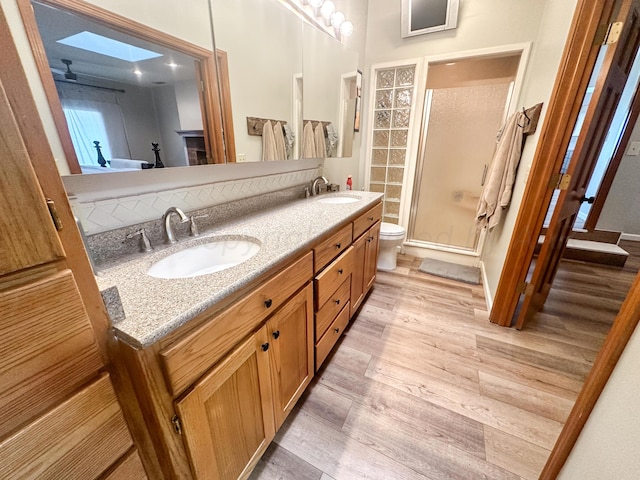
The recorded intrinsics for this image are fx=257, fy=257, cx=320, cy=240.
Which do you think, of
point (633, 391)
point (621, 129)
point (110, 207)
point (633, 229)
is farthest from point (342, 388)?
point (633, 229)

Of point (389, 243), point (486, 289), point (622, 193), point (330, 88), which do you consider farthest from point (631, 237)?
point (330, 88)

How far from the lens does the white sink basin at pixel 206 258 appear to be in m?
0.97

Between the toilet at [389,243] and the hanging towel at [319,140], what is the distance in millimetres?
973

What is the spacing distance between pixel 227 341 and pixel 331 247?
686 mm

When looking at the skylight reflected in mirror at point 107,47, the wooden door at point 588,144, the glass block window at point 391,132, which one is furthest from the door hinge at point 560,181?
the skylight reflected in mirror at point 107,47

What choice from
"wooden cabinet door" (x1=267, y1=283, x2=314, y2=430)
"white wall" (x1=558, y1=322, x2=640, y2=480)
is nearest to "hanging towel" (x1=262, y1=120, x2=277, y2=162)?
"wooden cabinet door" (x1=267, y1=283, x2=314, y2=430)

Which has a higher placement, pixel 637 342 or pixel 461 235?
pixel 637 342

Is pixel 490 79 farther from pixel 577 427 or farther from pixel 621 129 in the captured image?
pixel 577 427

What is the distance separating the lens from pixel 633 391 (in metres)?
0.57

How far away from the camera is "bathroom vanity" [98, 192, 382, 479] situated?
58cm

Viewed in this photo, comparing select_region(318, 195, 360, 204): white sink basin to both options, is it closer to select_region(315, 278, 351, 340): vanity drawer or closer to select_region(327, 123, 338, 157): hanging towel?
select_region(327, 123, 338, 157): hanging towel

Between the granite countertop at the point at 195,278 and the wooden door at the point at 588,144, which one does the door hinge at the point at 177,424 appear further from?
the wooden door at the point at 588,144

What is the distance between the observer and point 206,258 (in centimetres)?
110

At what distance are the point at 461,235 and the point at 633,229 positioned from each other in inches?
105
